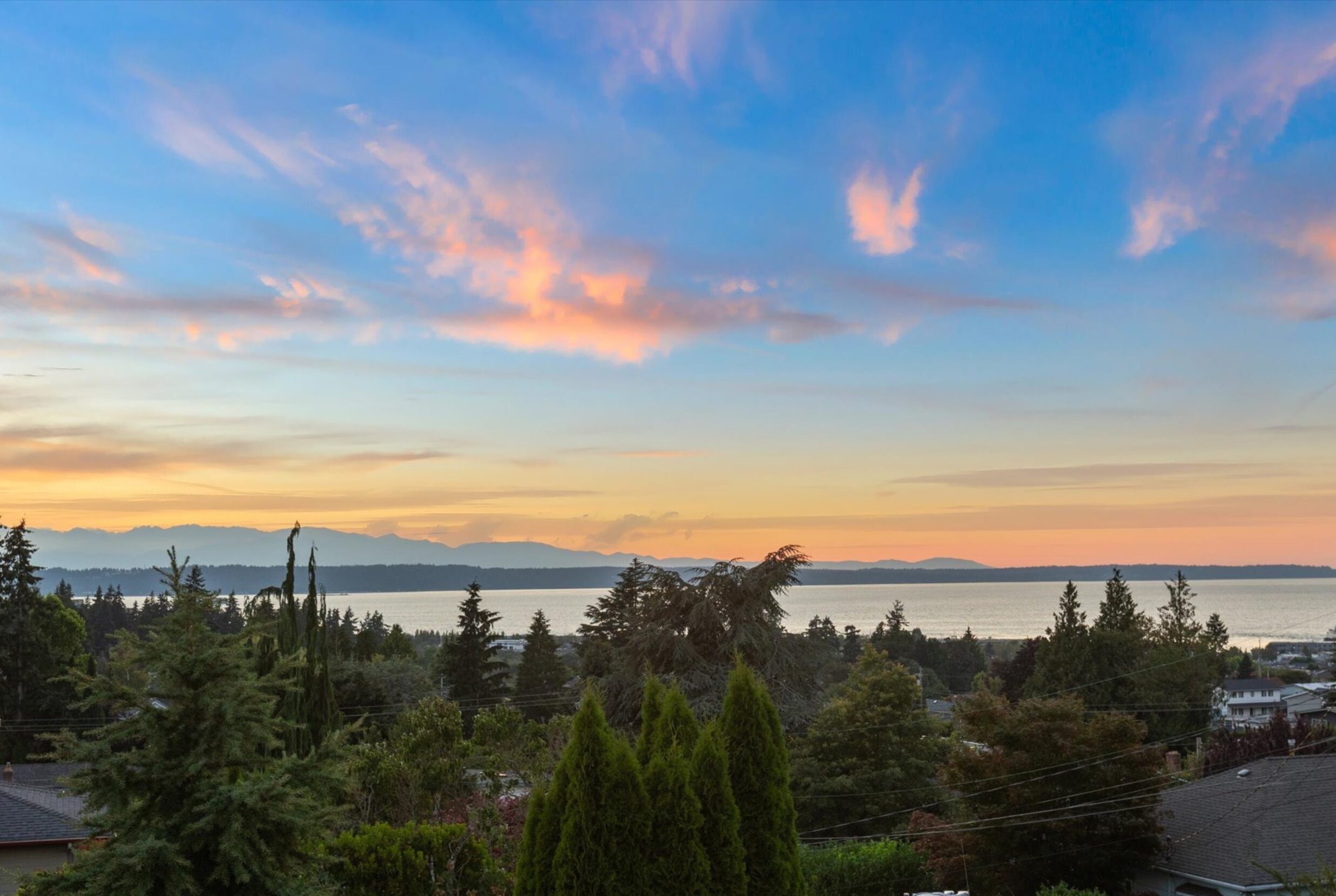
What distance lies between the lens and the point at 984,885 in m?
22.8

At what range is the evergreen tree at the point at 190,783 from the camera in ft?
27.2

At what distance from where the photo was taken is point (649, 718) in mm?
14828

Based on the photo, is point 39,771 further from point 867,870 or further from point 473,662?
point 867,870

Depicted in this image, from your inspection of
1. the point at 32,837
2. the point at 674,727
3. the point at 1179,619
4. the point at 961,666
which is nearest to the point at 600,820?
the point at 674,727

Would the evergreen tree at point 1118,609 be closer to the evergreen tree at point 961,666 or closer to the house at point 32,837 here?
the evergreen tree at point 961,666

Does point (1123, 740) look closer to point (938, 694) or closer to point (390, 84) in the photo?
point (390, 84)

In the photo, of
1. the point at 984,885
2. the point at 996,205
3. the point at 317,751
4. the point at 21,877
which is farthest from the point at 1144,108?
the point at 21,877

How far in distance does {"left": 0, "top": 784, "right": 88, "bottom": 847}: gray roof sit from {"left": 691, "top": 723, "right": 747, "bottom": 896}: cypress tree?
15501 mm

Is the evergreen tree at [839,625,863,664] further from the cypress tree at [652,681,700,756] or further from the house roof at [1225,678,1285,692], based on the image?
the cypress tree at [652,681,700,756]

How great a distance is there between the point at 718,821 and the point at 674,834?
0.77 meters

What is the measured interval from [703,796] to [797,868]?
208 cm

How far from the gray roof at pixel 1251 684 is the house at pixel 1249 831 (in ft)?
271

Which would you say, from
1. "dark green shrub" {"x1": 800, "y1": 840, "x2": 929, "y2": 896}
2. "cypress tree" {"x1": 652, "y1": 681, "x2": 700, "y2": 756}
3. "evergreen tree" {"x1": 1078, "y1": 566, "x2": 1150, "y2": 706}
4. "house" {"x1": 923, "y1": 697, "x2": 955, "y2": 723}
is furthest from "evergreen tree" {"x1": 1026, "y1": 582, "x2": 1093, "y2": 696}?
"cypress tree" {"x1": 652, "y1": 681, "x2": 700, "y2": 756}

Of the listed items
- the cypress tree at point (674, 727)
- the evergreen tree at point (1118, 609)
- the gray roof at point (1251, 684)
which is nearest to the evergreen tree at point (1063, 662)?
the evergreen tree at point (1118, 609)
